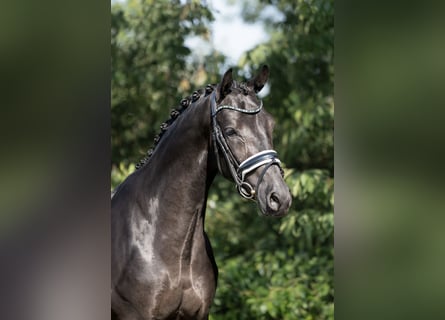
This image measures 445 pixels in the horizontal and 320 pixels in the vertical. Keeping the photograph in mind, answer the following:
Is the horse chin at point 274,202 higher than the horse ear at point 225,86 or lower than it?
lower

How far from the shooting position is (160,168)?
11.1 ft

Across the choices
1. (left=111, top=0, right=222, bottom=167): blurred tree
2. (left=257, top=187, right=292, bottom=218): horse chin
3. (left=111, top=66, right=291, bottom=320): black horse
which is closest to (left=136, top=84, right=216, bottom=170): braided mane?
(left=111, top=66, right=291, bottom=320): black horse

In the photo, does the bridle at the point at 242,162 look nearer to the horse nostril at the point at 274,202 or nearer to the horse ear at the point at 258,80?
the horse nostril at the point at 274,202

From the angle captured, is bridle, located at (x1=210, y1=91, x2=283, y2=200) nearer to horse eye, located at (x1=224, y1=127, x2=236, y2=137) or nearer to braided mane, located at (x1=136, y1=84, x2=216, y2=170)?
horse eye, located at (x1=224, y1=127, x2=236, y2=137)

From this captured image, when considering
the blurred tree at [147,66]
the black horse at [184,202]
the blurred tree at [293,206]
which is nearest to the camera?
the black horse at [184,202]

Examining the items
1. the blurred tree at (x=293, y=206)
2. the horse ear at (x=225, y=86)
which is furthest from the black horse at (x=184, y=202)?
the blurred tree at (x=293, y=206)

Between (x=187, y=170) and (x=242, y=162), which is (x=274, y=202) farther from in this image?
(x=187, y=170)

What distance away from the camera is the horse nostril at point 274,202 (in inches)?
121

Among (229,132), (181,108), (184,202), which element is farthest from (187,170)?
(181,108)

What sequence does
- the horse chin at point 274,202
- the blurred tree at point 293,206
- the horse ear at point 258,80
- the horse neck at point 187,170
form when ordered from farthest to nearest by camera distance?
1. the blurred tree at point 293,206
2. the horse ear at point 258,80
3. the horse neck at point 187,170
4. the horse chin at point 274,202

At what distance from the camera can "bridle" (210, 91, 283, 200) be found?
10.2 feet
